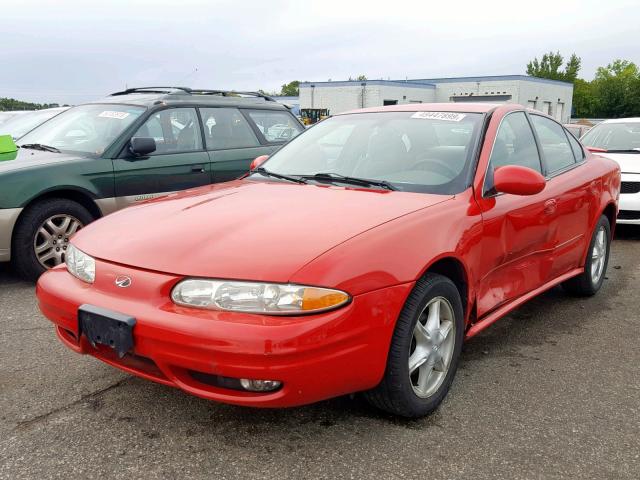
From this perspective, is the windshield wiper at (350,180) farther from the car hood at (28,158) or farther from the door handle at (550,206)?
the car hood at (28,158)

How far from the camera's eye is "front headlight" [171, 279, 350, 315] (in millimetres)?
2186

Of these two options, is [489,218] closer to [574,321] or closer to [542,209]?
[542,209]

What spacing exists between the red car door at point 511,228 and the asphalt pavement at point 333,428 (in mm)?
450

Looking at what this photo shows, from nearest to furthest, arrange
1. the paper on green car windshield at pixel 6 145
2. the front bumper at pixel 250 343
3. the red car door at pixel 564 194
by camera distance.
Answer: the front bumper at pixel 250 343, the red car door at pixel 564 194, the paper on green car windshield at pixel 6 145

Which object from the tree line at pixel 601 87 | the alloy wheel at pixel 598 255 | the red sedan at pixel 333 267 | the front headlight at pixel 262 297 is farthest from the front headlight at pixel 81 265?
the tree line at pixel 601 87

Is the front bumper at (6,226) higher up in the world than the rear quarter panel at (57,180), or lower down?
lower down

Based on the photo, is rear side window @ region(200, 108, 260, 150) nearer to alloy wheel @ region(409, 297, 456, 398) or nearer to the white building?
alloy wheel @ region(409, 297, 456, 398)

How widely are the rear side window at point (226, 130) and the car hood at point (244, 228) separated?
299cm

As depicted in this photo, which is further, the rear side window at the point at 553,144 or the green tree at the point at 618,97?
the green tree at the point at 618,97

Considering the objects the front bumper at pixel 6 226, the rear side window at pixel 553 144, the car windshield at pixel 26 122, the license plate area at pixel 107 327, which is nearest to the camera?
the license plate area at pixel 107 327

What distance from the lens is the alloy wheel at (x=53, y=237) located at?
192 inches

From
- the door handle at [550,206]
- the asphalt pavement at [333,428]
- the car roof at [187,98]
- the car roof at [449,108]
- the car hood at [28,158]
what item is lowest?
the asphalt pavement at [333,428]

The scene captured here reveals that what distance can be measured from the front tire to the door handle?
1148mm

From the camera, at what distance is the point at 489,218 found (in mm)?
3078
